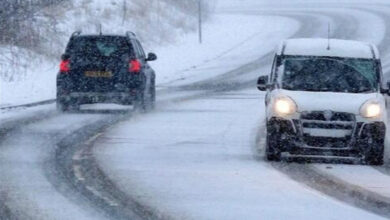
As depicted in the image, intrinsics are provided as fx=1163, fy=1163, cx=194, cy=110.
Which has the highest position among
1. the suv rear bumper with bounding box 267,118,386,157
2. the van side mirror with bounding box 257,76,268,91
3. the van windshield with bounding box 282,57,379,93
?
the van windshield with bounding box 282,57,379,93

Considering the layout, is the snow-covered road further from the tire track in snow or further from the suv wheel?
the suv wheel

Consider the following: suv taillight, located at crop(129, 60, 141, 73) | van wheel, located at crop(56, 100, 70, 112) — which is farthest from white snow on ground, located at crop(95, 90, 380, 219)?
van wheel, located at crop(56, 100, 70, 112)

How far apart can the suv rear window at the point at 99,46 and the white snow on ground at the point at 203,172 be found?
5.29ft

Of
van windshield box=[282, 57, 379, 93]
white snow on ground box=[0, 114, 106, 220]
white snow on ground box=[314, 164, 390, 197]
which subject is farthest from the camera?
van windshield box=[282, 57, 379, 93]

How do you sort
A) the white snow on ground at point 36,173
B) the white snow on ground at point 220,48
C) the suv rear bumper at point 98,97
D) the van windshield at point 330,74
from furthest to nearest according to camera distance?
the white snow on ground at point 220,48, the suv rear bumper at point 98,97, the van windshield at point 330,74, the white snow on ground at point 36,173

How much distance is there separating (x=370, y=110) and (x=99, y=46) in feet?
30.3

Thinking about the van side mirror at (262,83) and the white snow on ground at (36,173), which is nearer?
the white snow on ground at (36,173)

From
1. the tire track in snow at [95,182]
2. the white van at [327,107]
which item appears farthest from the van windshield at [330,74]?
the tire track in snow at [95,182]

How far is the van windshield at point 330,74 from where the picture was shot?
53.1 feet

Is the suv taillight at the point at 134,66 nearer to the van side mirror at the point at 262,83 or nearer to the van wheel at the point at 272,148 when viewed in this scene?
the van side mirror at the point at 262,83

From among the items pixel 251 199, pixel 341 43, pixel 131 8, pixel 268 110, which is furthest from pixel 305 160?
pixel 131 8

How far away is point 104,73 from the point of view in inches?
918

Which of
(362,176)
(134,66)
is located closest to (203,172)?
(362,176)

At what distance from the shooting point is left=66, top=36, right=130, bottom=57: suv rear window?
2348 cm
